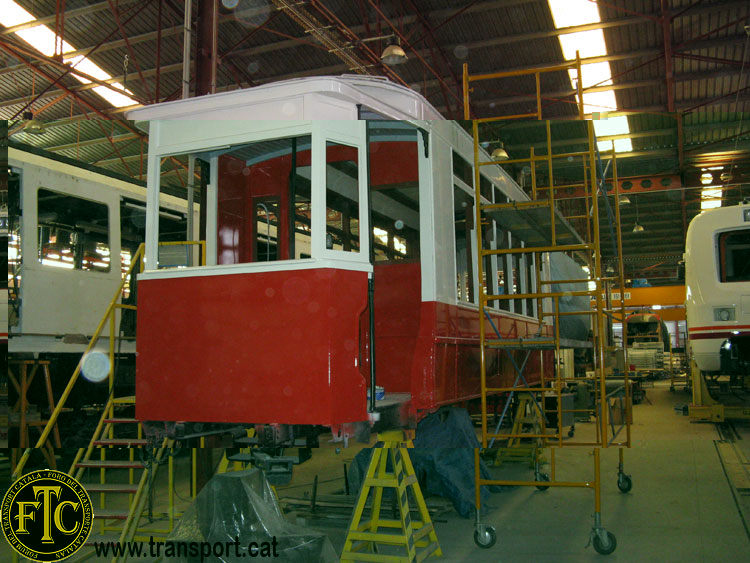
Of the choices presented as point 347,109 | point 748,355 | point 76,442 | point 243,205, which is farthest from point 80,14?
point 748,355

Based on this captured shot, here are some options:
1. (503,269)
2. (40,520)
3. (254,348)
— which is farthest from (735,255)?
(40,520)

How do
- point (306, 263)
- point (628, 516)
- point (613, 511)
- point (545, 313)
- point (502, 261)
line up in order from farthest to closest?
1. point (502, 261)
2. point (613, 511)
3. point (628, 516)
4. point (545, 313)
5. point (306, 263)

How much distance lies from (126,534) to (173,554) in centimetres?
97

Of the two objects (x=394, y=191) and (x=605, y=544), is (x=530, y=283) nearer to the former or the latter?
(x=394, y=191)

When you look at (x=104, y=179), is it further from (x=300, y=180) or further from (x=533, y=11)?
(x=533, y=11)

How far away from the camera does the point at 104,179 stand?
8805mm

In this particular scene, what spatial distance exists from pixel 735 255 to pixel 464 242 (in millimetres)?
5905

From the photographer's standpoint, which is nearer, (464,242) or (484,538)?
(484,538)

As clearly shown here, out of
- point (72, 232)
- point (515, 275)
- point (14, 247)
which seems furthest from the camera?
point (515, 275)

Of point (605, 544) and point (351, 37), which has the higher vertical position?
point (351, 37)

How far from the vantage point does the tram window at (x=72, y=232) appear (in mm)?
7859

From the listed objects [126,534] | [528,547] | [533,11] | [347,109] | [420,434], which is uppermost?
[533,11]

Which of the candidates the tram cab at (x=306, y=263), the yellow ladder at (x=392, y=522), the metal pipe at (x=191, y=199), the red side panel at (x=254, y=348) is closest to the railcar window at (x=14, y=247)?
the metal pipe at (x=191, y=199)

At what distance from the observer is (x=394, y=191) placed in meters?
5.55
